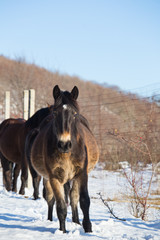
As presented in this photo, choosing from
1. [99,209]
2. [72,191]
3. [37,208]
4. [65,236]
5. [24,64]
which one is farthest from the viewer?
[24,64]

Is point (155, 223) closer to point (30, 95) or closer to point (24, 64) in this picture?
point (30, 95)

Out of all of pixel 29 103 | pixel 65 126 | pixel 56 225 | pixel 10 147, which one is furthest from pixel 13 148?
pixel 65 126

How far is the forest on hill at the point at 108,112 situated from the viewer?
863cm

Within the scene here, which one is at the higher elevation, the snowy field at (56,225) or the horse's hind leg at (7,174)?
the horse's hind leg at (7,174)

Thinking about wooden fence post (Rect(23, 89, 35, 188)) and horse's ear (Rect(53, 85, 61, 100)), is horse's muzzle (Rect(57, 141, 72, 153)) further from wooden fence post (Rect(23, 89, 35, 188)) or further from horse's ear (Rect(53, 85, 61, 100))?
wooden fence post (Rect(23, 89, 35, 188))

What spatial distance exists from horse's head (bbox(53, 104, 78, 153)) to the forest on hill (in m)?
1.85

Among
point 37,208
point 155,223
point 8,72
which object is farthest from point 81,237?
point 8,72

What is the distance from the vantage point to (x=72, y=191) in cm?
407

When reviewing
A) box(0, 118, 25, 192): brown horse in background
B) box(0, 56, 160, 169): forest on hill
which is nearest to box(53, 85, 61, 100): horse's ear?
box(0, 56, 160, 169): forest on hill

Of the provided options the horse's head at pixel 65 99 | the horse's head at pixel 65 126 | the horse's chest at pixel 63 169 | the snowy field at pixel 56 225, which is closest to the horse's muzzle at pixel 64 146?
the horse's head at pixel 65 126

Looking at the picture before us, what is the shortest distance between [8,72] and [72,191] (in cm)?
3842

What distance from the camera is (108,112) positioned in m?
Result: 28.8

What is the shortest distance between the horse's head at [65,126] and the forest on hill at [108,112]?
1848mm

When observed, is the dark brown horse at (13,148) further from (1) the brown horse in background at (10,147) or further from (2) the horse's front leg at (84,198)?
(2) the horse's front leg at (84,198)
